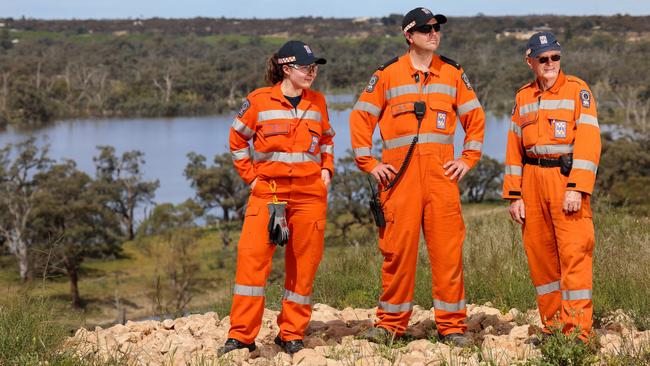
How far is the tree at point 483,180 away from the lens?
62.3 metres

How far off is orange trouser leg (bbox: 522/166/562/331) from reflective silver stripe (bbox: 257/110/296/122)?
1642mm

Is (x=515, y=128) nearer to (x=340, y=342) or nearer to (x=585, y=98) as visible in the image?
(x=585, y=98)

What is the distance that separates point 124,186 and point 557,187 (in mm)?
56571

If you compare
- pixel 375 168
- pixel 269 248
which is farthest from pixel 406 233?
pixel 269 248

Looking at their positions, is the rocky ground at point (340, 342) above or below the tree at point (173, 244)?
above

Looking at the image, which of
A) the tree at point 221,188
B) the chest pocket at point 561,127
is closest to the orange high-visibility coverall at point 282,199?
the chest pocket at point 561,127

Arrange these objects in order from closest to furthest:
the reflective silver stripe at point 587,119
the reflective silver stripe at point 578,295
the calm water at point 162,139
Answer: the reflective silver stripe at point 578,295 < the reflective silver stripe at point 587,119 < the calm water at point 162,139

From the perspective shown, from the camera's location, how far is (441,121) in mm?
5684

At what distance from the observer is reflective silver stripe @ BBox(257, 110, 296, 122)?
18.6ft

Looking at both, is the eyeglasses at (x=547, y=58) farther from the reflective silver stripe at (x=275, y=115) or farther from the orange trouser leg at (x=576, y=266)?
the reflective silver stripe at (x=275, y=115)


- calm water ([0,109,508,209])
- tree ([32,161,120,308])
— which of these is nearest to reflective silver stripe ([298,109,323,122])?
tree ([32,161,120,308])

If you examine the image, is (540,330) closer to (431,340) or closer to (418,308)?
(431,340)

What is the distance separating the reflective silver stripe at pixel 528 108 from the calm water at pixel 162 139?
61203 mm

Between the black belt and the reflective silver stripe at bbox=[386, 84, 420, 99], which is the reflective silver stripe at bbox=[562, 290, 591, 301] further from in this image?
the reflective silver stripe at bbox=[386, 84, 420, 99]
